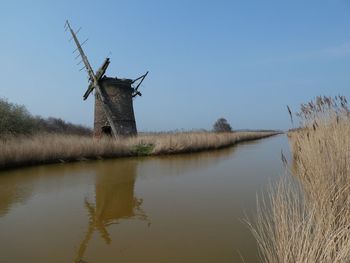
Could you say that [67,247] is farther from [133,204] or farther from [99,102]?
[99,102]

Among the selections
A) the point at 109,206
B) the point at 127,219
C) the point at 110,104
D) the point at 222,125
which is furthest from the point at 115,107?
the point at 222,125

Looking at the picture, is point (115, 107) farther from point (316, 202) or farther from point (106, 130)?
point (316, 202)

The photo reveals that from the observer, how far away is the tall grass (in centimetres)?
237

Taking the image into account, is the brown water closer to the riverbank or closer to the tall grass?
the tall grass

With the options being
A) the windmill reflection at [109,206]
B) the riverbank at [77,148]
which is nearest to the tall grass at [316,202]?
the windmill reflection at [109,206]

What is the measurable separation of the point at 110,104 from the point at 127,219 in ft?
45.9

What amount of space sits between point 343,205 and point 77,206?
4.15m

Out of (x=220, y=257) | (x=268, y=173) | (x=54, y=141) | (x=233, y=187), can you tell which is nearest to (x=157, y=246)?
(x=220, y=257)

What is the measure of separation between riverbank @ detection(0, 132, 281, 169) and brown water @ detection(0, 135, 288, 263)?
2.97 meters

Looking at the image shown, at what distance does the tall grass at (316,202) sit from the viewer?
237cm

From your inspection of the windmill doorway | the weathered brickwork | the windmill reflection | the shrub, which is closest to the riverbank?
the weathered brickwork

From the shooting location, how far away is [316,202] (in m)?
3.00

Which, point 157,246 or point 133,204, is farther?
point 133,204

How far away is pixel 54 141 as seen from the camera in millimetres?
13805
